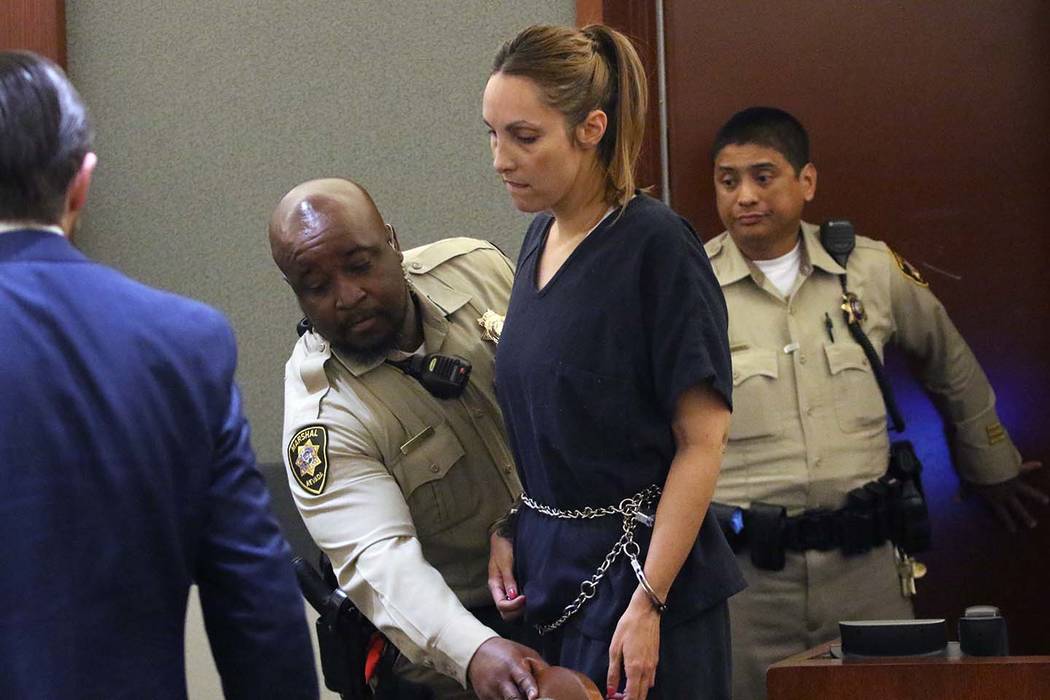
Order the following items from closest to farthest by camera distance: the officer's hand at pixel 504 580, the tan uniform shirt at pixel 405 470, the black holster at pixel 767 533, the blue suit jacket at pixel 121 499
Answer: the blue suit jacket at pixel 121 499 < the officer's hand at pixel 504 580 < the tan uniform shirt at pixel 405 470 < the black holster at pixel 767 533

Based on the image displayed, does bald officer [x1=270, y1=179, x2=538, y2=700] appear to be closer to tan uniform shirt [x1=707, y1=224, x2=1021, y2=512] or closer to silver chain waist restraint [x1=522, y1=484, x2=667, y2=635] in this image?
silver chain waist restraint [x1=522, y1=484, x2=667, y2=635]

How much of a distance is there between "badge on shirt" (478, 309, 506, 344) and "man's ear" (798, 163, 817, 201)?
1.10 meters

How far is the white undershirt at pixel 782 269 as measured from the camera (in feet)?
10.4

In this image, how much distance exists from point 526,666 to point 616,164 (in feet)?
2.36

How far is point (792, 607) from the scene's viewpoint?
302cm

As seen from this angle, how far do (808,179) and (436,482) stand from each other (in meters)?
1.36

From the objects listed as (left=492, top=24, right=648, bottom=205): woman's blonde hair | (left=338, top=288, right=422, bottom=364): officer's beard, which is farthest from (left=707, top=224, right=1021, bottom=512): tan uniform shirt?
(left=492, top=24, right=648, bottom=205): woman's blonde hair

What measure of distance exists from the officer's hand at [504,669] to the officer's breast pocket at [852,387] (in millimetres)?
1268

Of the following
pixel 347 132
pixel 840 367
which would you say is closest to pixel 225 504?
pixel 840 367

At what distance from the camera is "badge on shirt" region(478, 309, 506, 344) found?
2.37m

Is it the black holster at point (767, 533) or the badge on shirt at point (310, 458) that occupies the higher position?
the badge on shirt at point (310, 458)

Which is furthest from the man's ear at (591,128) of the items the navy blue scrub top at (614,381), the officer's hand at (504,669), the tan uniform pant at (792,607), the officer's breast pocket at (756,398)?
A: the tan uniform pant at (792,607)

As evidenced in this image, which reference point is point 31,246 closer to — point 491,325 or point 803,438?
point 491,325

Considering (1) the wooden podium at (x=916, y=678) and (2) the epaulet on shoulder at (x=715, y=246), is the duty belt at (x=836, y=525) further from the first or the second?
(1) the wooden podium at (x=916, y=678)
